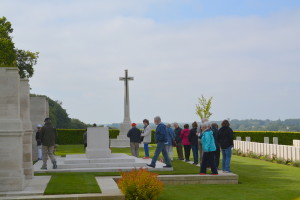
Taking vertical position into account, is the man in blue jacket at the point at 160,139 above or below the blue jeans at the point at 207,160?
above

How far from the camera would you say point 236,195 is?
12.4 metres

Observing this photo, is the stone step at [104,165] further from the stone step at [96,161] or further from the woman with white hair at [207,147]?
the woman with white hair at [207,147]

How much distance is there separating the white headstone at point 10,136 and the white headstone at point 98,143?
6.99 metres

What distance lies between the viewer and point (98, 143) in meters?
19.3

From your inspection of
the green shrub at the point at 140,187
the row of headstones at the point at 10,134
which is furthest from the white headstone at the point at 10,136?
the green shrub at the point at 140,187

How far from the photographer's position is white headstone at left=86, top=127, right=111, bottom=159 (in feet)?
62.7

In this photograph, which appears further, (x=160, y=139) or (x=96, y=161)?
(x=96, y=161)

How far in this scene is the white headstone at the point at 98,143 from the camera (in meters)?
19.1

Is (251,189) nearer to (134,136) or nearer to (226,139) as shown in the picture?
(226,139)

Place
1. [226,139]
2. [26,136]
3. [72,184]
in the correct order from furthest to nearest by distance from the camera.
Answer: [226,139] → [26,136] → [72,184]

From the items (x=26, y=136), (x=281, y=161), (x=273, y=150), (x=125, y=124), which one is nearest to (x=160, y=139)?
(x=26, y=136)

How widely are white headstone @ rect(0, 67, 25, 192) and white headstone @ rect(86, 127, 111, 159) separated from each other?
22.9 feet

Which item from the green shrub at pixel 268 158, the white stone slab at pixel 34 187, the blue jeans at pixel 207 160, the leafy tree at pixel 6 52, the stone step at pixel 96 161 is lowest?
the green shrub at pixel 268 158

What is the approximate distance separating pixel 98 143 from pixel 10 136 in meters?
7.44
